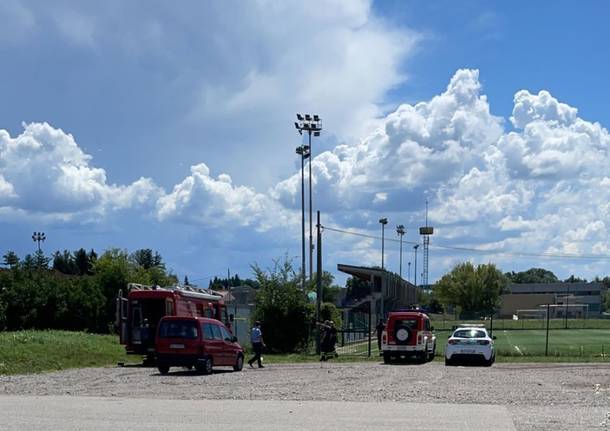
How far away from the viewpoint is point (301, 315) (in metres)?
40.2

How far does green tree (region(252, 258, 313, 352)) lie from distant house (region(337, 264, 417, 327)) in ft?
47.2

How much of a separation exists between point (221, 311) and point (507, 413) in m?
23.2

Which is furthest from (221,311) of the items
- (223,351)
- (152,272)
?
(152,272)

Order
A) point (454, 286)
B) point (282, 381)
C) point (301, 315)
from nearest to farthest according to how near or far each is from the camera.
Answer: point (282, 381) < point (301, 315) < point (454, 286)

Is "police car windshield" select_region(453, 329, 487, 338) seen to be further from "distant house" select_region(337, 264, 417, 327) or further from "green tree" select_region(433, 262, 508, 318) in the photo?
"green tree" select_region(433, 262, 508, 318)

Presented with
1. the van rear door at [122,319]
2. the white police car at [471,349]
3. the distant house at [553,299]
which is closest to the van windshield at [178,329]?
the van rear door at [122,319]

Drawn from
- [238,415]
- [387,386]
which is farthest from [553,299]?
[238,415]

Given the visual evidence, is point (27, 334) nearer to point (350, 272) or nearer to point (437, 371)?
point (437, 371)

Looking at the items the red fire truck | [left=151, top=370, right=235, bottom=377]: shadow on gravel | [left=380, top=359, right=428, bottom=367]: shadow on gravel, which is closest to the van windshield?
[left=151, top=370, right=235, bottom=377]: shadow on gravel

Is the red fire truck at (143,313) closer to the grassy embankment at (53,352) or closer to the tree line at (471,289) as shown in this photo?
the grassy embankment at (53,352)

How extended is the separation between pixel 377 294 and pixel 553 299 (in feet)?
252

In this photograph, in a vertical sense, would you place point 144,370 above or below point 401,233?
below

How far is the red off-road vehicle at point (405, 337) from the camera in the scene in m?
33.1

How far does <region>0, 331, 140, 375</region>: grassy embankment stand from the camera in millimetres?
27797
